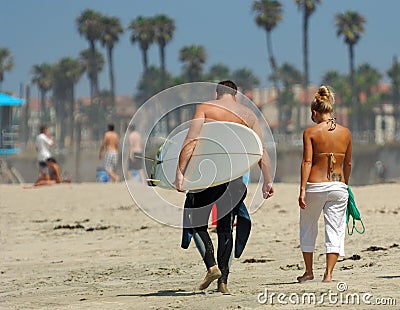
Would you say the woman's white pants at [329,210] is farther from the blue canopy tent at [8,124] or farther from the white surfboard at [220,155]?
the blue canopy tent at [8,124]

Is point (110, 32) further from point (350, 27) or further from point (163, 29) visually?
point (350, 27)

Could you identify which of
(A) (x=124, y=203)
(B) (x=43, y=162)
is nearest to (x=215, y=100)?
(A) (x=124, y=203)

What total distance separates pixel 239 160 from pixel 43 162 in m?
15.5

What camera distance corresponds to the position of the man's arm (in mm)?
7484

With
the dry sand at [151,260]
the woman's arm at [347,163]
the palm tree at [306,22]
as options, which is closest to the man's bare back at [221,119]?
the woman's arm at [347,163]

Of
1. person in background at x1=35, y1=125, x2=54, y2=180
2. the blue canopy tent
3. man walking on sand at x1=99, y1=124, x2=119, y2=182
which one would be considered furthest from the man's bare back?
the blue canopy tent

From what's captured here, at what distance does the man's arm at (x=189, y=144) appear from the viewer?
24.6 ft

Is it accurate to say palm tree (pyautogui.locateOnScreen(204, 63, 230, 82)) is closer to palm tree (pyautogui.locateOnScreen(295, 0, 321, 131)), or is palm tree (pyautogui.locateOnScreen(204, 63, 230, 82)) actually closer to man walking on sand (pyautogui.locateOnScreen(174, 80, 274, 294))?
palm tree (pyautogui.locateOnScreen(295, 0, 321, 131))

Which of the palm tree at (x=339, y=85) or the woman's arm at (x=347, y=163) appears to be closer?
the woman's arm at (x=347, y=163)

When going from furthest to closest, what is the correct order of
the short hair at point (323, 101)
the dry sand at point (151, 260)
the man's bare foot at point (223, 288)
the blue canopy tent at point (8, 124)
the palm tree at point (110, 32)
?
the palm tree at point (110, 32) → the blue canopy tent at point (8, 124) → the short hair at point (323, 101) → the man's bare foot at point (223, 288) → the dry sand at point (151, 260)

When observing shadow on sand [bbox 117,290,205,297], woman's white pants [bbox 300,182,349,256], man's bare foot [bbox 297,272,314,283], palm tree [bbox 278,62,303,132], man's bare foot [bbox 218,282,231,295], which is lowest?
shadow on sand [bbox 117,290,205,297]

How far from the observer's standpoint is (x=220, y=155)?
7.68m

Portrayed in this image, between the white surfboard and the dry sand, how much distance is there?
0.90 m

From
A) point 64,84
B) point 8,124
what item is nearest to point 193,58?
point 64,84
